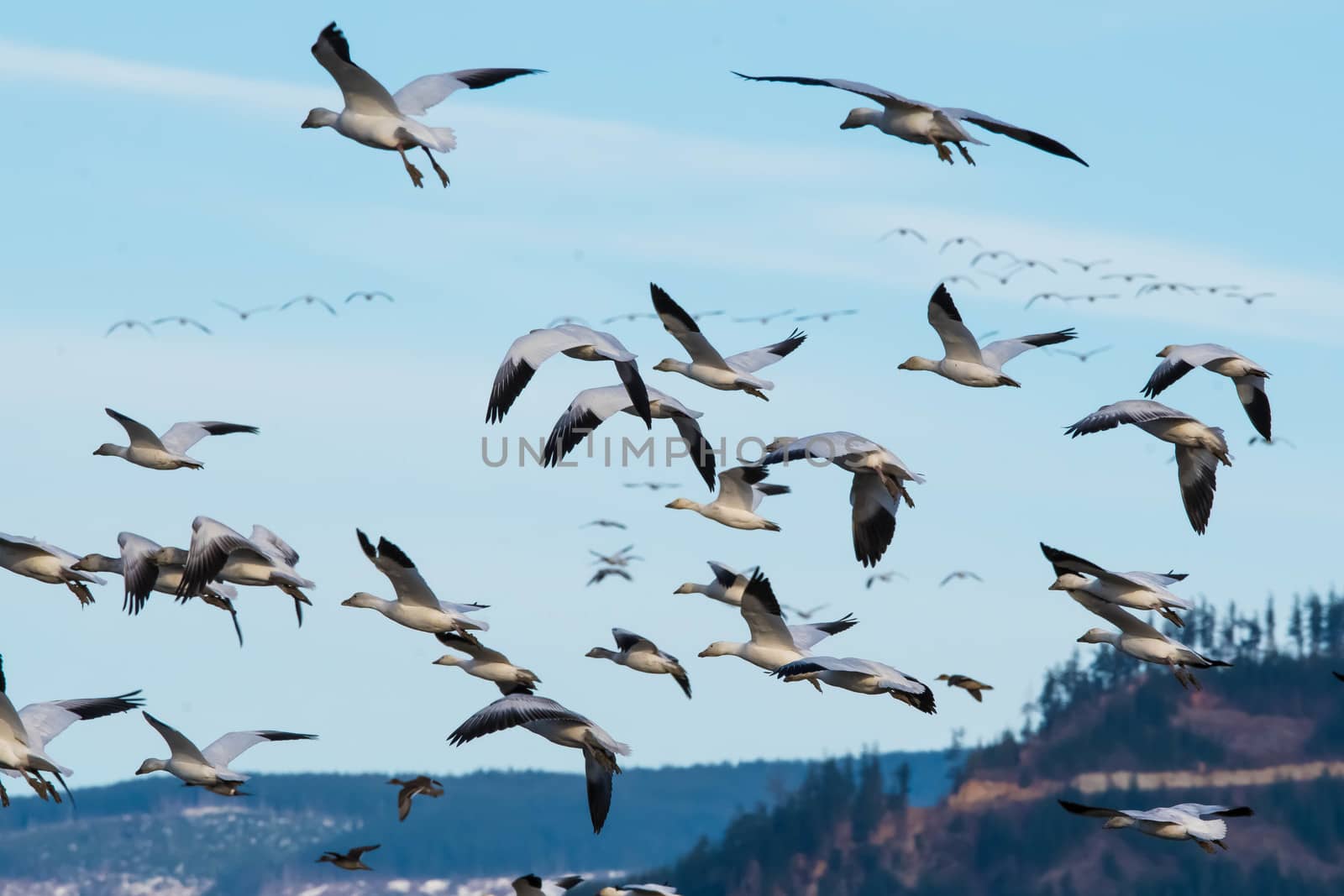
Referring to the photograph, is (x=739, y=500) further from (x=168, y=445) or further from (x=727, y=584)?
(x=168, y=445)

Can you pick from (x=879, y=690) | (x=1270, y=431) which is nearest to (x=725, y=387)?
(x=879, y=690)

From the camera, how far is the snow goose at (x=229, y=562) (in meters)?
24.5

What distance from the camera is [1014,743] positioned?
594 feet

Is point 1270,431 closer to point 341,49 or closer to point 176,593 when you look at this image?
point 341,49

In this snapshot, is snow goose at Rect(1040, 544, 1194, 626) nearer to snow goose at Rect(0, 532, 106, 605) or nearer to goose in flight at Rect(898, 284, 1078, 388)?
goose in flight at Rect(898, 284, 1078, 388)

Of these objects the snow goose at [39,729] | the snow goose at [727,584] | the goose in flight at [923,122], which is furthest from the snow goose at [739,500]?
the snow goose at [39,729]

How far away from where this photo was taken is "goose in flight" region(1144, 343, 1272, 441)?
25016 mm

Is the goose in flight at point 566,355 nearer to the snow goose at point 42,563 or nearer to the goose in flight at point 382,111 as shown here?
the goose in flight at point 382,111

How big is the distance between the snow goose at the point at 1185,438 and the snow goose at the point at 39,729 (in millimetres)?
11564

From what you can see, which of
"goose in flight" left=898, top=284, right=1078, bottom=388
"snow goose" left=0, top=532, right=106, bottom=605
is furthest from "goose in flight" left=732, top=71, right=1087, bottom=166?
"snow goose" left=0, top=532, right=106, bottom=605

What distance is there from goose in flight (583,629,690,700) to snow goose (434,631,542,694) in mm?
1405

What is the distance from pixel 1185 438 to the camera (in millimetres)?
25000

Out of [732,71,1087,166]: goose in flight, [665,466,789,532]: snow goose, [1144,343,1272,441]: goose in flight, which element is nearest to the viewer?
[732,71,1087,166]: goose in flight

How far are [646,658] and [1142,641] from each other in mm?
5988
